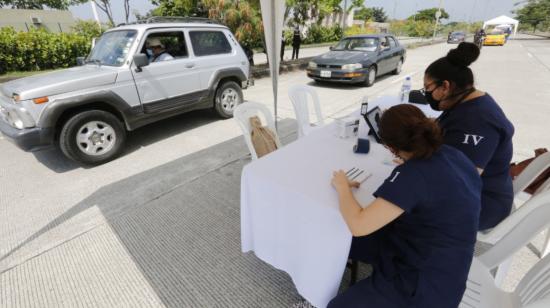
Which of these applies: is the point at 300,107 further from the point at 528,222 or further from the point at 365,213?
the point at 528,222

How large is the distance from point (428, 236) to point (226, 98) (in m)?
5.01

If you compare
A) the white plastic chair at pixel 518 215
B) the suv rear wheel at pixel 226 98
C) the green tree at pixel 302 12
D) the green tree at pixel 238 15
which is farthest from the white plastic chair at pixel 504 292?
the green tree at pixel 302 12

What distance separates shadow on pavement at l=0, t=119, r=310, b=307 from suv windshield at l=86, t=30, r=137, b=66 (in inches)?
73.2

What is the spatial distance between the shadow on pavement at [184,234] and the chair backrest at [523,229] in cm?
130

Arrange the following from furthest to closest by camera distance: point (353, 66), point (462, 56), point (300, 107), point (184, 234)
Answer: point (353, 66) → point (300, 107) → point (184, 234) → point (462, 56)

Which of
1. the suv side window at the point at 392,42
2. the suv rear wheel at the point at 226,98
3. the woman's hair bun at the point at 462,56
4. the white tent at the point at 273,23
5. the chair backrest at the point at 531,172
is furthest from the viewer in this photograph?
the suv side window at the point at 392,42

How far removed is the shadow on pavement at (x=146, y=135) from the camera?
3997 mm

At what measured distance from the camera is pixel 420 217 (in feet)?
3.89

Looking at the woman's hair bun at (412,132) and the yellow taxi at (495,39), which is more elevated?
the woman's hair bun at (412,132)

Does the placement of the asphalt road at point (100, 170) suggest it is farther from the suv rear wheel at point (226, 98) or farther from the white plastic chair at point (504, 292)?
the white plastic chair at point (504, 292)

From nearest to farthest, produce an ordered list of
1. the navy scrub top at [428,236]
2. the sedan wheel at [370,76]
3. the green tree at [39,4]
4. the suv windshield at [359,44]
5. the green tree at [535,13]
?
the navy scrub top at [428,236], the sedan wheel at [370,76], the suv windshield at [359,44], the green tree at [39,4], the green tree at [535,13]

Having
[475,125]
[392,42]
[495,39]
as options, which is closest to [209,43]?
[475,125]

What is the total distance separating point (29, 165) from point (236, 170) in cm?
312

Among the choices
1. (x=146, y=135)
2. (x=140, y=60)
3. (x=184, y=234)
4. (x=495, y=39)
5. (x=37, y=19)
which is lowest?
(x=495, y=39)
